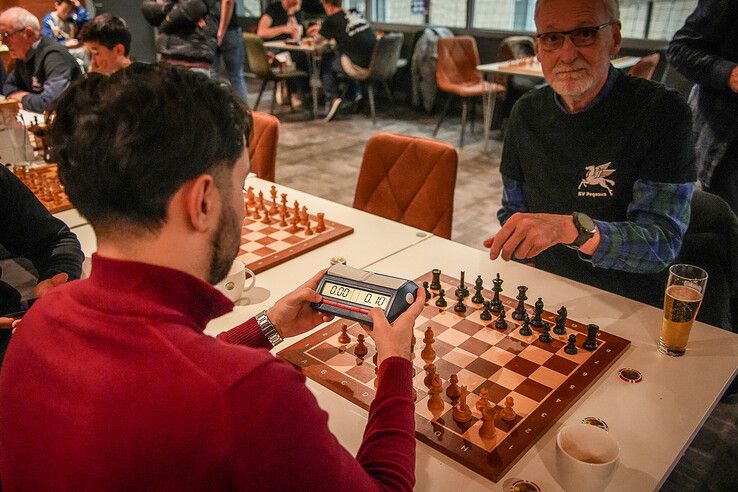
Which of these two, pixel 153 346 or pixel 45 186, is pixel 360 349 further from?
pixel 45 186

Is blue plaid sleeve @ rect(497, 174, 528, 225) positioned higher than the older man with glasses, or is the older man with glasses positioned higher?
the older man with glasses

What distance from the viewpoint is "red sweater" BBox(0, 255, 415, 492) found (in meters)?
0.68

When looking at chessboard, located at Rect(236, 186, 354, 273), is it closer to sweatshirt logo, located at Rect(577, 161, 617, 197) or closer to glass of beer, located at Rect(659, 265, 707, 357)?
sweatshirt logo, located at Rect(577, 161, 617, 197)

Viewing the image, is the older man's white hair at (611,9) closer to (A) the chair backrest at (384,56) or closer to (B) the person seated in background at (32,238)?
(B) the person seated in background at (32,238)

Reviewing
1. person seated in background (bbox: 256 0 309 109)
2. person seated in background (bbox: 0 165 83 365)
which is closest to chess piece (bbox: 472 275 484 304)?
person seated in background (bbox: 0 165 83 365)

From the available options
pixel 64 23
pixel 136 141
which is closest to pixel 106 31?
pixel 136 141

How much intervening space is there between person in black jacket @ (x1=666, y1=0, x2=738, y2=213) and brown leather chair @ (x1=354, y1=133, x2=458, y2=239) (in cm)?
101

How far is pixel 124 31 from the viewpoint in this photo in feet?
11.0

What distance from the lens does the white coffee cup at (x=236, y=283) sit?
1540mm

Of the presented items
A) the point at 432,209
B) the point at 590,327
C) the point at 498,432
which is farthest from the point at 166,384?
the point at 432,209

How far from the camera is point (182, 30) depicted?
4902mm

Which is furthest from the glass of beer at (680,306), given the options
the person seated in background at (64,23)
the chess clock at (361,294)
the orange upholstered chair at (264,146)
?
the person seated in background at (64,23)

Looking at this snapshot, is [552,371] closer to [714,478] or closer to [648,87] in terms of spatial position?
[648,87]

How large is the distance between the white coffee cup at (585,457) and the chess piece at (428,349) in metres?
0.38
